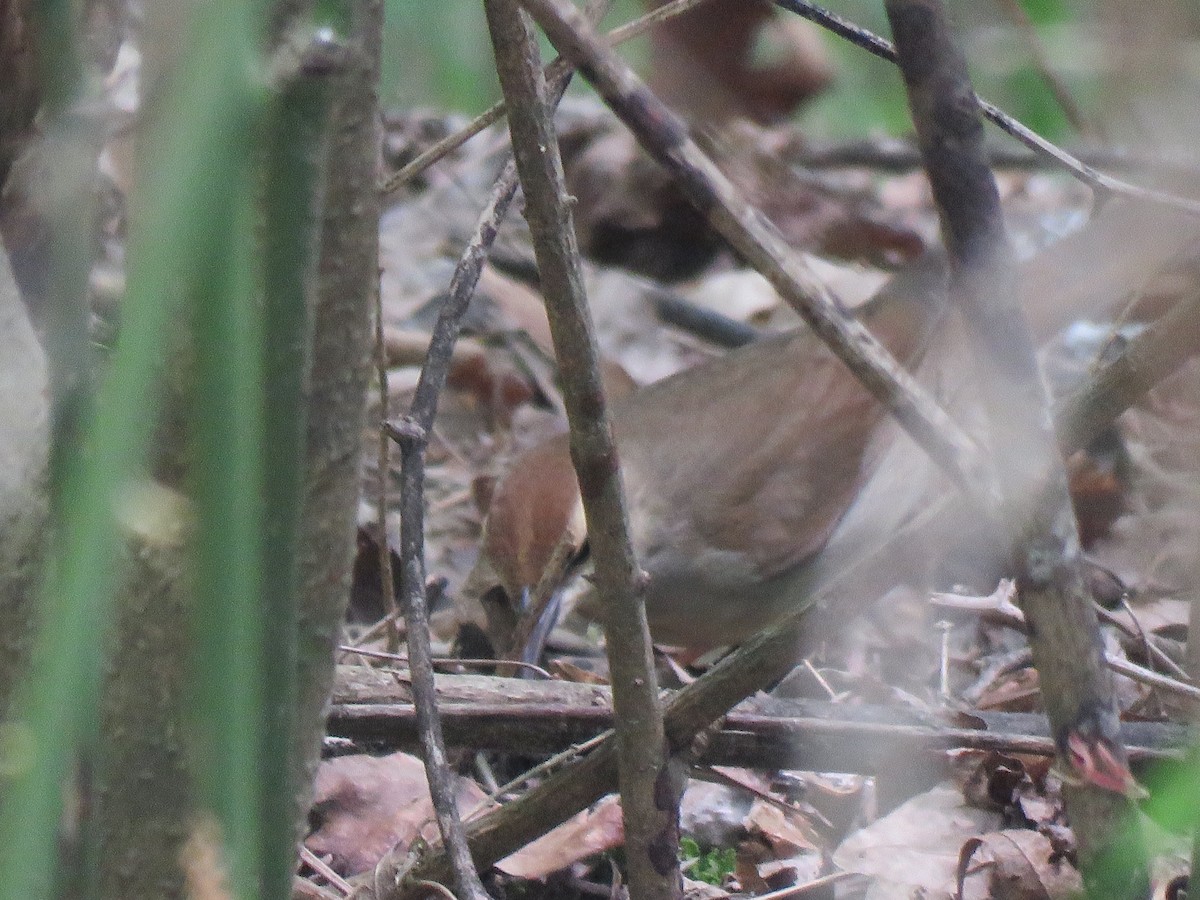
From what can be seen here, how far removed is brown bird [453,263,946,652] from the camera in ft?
11.5

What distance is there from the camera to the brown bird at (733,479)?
351cm

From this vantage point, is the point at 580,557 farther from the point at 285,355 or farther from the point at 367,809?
the point at 285,355

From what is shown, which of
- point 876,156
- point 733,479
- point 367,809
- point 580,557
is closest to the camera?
point 367,809

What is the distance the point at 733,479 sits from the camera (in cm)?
415

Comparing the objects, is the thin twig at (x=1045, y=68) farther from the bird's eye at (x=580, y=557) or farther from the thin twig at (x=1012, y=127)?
the bird's eye at (x=580, y=557)

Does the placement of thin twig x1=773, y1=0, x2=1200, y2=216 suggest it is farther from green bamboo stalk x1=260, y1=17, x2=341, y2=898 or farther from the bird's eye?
the bird's eye

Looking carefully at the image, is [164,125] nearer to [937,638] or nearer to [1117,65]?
[1117,65]

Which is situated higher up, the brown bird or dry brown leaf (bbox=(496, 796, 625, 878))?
the brown bird

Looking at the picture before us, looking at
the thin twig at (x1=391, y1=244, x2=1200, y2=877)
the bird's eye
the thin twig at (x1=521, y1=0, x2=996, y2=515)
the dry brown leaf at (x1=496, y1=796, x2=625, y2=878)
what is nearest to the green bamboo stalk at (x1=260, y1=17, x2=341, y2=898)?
the thin twig at (x1=521, y1=0, x2=996, y2=515)

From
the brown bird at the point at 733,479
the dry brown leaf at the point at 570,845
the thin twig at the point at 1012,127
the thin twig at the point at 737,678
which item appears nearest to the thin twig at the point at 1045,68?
the thin twig at the point at 1012,127

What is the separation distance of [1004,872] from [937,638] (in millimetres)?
1339

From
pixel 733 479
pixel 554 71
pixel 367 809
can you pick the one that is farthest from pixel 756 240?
pixel 733 479

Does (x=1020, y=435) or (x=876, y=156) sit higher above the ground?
(x=876, y=156)

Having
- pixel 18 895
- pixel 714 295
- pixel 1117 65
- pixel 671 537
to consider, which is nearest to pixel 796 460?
pixel 671 537
